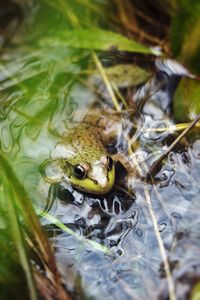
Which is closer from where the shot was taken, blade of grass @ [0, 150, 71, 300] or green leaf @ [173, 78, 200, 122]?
blade of grass @ [0, 150, 71, 300]

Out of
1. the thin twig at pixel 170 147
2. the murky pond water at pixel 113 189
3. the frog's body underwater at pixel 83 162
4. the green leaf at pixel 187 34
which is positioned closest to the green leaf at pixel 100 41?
the murky pond water at pixel 113 189

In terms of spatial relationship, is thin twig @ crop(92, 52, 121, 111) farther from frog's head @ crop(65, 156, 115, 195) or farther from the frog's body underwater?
frog's head @ crop(65, 156, 115, 195)

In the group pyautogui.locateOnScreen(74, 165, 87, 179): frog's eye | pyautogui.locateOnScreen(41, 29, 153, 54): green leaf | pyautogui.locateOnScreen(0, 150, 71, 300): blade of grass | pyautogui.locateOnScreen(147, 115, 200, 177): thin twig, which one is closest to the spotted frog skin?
pyautogui.locateOnScreen(74, 165, 87, 179): frog's eye

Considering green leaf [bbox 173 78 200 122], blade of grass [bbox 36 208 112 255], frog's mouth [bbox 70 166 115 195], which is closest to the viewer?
blade of grass [bbox 36 208 112 255]

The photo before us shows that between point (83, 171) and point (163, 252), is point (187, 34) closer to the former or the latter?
point (83, 171)

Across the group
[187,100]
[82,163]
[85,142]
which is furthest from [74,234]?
[187,100]

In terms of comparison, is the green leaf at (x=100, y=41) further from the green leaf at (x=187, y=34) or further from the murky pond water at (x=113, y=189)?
the green leaf at (x=187, y=34)

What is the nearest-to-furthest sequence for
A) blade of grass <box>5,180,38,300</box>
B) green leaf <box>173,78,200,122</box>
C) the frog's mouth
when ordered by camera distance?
blade of grass <box>5,180,38,300</box>, the frog's mouth, green leaf <box>173,78,200,122</box>

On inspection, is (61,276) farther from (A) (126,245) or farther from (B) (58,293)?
(A) (126,245)
